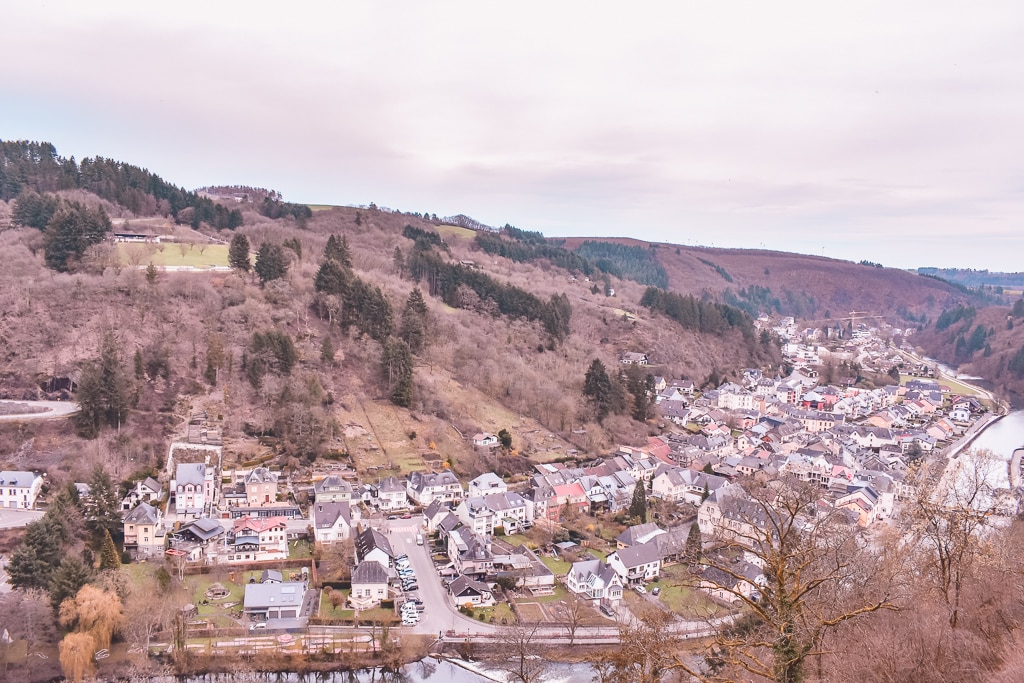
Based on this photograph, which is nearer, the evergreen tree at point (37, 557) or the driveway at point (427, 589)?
the evergreen tree at point (37, 557)

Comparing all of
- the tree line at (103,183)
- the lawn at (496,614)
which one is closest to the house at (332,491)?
the lawn at (496,614)

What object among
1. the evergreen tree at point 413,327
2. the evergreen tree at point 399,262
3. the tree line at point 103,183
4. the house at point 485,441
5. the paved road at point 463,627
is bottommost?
the paved road at point 463,627

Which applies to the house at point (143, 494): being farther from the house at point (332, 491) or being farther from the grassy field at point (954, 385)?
the grassy field at point (954, 385)

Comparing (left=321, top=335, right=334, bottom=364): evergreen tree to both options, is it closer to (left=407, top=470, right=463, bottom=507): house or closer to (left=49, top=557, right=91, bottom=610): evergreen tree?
(left=407, top=470, right=463, bottom=507): house

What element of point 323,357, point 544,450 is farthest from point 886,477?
point 323,357

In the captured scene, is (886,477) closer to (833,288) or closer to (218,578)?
(218,578)

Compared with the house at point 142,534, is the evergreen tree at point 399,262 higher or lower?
higher
